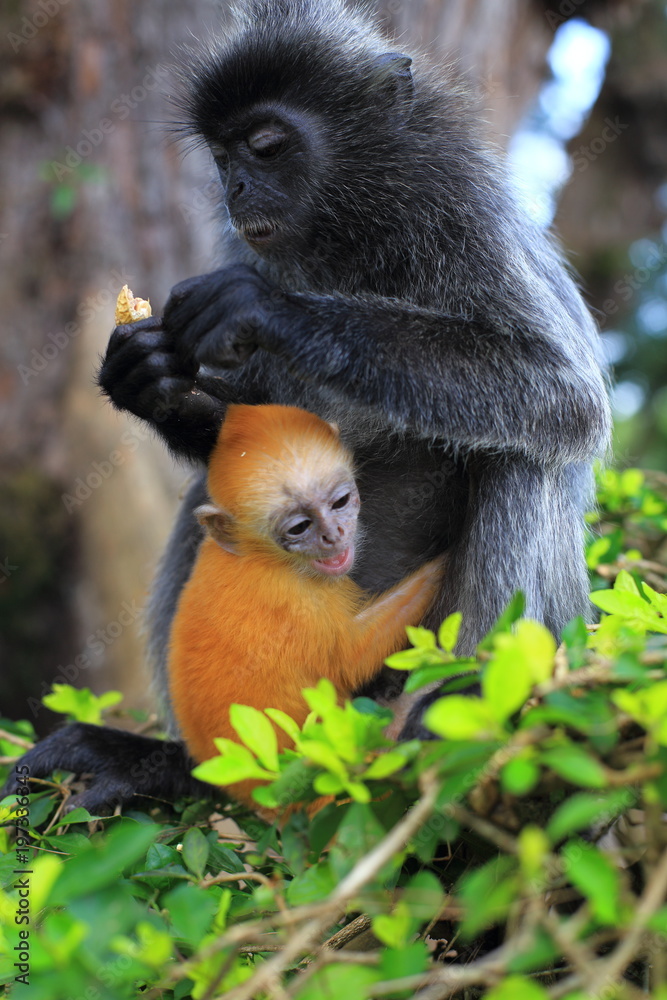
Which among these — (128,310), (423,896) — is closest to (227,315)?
(128,310)

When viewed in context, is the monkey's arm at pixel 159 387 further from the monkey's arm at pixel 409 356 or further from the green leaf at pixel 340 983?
the green leaf at pixel 340 983

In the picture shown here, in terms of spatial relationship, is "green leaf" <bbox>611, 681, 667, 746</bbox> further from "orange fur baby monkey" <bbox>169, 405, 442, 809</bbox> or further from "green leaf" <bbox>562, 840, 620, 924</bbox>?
"orange fur baby monkey" <bbox>169, 405, 442, 809</bbox>

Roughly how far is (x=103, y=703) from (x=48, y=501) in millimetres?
3320

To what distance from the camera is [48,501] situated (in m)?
6.20

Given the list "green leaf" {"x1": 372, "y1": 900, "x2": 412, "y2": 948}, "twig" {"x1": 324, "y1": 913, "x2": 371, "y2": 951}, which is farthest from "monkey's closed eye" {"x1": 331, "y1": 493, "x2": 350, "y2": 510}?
"green leaf" {"x1": 372, "y1": 900, "x2": 412, "y2": 948}

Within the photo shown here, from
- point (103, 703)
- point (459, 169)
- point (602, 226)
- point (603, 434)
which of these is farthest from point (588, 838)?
point (602, 226)

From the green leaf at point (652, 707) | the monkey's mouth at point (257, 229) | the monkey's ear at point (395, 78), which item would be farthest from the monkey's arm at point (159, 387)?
the green leaf at point (652, 707)

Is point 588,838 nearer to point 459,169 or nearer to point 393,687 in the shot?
point 393,687

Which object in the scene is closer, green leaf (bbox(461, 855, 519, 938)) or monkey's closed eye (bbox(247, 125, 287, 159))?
green leaf (bbox(461, 855, 519, 938))

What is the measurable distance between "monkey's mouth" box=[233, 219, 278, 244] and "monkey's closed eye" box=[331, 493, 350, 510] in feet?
3.44

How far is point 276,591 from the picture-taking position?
8.25ft

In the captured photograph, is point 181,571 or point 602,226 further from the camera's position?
point 602,226

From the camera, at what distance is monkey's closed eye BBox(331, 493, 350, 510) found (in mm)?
2695

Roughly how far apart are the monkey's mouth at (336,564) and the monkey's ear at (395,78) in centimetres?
176
